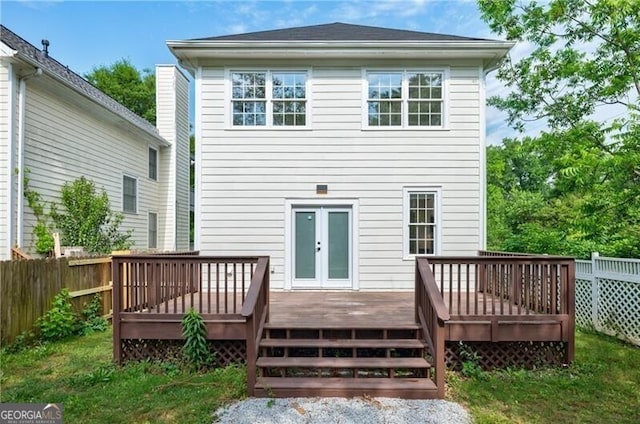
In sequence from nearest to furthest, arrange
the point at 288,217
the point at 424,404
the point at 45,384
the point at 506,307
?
the point at 424,404 → the point at 45,384 → the point at 506,307 → the point at 288,217

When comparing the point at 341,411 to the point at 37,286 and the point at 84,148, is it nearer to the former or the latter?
the point at 37,286

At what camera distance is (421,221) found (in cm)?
767

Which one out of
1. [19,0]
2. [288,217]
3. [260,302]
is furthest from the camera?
[19,0]

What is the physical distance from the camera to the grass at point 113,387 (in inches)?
140

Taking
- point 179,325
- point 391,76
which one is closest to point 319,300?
point 179,325

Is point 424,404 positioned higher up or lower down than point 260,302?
lower down

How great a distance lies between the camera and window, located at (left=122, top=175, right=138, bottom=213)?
38.8 ft

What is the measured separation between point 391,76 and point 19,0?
10.4 metres

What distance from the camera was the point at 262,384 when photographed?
13.2 ft

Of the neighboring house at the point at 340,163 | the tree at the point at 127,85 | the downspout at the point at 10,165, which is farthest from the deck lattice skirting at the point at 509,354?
the tree at the point at 127,85

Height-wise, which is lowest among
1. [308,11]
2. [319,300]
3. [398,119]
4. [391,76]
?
[319,300]

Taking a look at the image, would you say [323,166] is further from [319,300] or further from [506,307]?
[506,307]

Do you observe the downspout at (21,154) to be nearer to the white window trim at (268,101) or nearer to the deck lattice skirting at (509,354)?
the white window trim at (268,101)

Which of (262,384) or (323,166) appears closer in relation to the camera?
(262,384)
